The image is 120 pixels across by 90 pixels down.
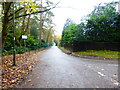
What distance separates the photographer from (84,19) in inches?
524

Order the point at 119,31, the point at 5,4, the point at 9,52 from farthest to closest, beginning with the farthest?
the point at 119,31
the point at 9,52
the point at 5,4

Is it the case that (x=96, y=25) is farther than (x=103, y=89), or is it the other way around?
(x=96, y=25)

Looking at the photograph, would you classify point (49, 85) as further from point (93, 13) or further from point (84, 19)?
point (93, 13)

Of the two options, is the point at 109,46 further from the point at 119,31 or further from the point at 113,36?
the point at 119,31

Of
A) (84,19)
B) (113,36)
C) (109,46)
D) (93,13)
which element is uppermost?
(93,13)

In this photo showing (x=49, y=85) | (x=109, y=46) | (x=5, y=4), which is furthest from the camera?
(x=109, y=46)

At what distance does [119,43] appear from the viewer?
12797mm

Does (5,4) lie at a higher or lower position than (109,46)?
higher

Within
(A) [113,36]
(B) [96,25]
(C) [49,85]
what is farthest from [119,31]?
(C) [49,85]

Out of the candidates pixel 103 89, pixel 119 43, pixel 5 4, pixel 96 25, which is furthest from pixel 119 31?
pixel 5 4

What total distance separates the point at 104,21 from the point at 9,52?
13.5 m

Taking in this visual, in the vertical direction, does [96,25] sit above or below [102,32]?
above

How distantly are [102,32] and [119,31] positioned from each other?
89.1 inches

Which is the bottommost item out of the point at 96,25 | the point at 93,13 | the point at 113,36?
the point at 113,36
